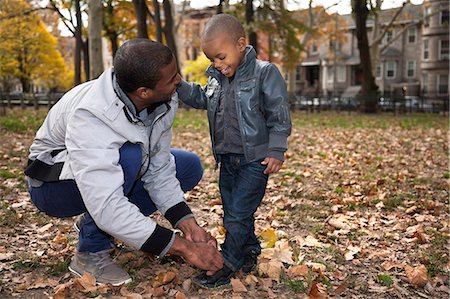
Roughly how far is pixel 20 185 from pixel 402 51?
166ft

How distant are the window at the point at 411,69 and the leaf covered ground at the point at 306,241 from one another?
45970 millimetres

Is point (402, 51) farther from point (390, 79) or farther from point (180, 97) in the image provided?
point (180, 97)

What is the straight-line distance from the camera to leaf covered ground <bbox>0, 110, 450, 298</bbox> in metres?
3.04

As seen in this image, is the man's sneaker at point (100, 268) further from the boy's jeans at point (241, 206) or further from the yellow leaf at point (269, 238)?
the yellow leaf at point (269, 238)

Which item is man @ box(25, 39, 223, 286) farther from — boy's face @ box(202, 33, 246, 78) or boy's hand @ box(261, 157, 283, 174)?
boy's hand @ box(261, 157, 283, 174)

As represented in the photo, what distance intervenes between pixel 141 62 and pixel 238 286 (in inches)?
57.7

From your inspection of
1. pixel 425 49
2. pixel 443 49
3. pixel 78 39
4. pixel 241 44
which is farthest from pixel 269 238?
pixel 425 49

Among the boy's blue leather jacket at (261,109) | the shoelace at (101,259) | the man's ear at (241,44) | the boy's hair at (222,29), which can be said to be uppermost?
the boy's hair at (222,29)

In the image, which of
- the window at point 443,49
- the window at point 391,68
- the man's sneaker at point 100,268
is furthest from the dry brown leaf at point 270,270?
the window at point 391,68

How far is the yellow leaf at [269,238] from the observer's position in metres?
3.77

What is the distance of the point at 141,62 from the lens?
8.58 ft

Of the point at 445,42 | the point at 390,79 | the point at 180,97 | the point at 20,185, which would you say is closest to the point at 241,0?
the point at 20,185

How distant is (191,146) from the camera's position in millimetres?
10188

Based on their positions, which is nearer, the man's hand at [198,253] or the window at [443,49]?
the man's hand at [198,253]
